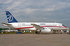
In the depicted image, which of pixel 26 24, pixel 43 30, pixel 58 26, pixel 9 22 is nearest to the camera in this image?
pixel 43 30

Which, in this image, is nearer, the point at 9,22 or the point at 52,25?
the point at 52,25

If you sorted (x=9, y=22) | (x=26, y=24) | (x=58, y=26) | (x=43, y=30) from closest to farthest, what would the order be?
1. (x=43, y=30)
2. (x=58, y=26)
3. (x=26, y=24)
4. (x=9, y=22)

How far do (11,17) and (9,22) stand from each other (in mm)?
2040

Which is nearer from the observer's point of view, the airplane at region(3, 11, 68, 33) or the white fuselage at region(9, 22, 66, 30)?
the airplane at region(3, 11, 68, 33)

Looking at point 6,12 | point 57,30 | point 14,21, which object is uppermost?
point 6,12

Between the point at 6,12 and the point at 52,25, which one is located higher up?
the point at 6,12

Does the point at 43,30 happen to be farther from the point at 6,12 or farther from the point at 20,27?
the point at 6,12

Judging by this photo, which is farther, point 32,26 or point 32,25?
point 32,26

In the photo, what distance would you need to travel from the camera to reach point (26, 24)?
148 ft

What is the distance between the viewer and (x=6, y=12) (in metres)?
48.7

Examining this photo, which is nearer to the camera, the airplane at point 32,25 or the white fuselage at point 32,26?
the airplane at point 32,25

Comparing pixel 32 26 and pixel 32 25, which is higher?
pixel 32 25

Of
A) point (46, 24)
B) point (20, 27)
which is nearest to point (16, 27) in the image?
point (20, 27)

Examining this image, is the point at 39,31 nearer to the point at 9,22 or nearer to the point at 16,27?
the point at 16,27
